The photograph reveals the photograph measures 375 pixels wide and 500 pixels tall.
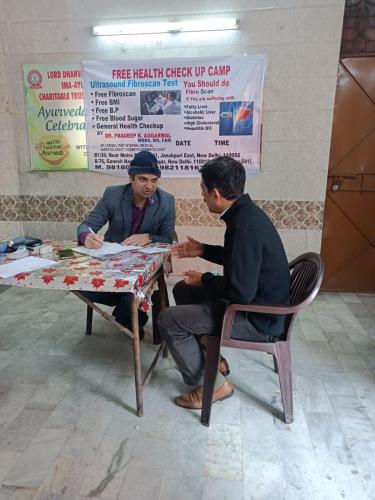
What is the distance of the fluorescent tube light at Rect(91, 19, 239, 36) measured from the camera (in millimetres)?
3035

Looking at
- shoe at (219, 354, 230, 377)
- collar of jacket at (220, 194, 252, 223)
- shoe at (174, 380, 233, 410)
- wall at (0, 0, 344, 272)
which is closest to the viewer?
collar of jacket at (220, 194, 252, 223)

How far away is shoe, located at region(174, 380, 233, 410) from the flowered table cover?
566mm

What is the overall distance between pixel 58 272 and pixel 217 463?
1097 mm

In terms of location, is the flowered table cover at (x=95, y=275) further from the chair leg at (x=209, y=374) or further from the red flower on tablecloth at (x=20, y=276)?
the chair leg at (x=209, y=374)

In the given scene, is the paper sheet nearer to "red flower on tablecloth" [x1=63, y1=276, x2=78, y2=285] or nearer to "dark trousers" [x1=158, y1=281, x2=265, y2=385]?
"dark trousers" [x1=158, y1=281, x2=265, y2=385]

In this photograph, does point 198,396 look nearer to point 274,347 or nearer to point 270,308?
point 274,347

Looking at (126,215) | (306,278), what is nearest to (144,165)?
(126,215)

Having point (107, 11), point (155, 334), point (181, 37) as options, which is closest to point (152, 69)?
point (181, 37)

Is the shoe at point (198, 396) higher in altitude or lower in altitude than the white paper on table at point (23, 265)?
lower

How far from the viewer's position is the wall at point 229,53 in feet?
9.91

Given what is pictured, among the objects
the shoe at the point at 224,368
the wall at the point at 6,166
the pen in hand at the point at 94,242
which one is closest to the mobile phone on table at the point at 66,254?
the pen in hand at the point at 94,242

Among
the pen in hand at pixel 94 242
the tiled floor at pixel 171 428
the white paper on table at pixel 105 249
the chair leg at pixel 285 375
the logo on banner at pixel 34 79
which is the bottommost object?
the tiled floor at pixel 171 428

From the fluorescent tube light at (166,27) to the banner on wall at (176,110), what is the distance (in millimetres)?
236

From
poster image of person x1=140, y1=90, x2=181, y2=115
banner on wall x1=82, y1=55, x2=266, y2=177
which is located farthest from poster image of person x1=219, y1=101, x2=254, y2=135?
poster image of person x1=140, y1=90, x2=181, y2=115
